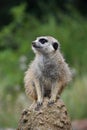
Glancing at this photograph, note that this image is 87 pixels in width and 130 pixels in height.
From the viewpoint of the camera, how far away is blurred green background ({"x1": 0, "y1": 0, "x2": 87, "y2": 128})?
15.0 metres

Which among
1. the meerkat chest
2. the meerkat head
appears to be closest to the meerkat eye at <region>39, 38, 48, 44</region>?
the meerkat head

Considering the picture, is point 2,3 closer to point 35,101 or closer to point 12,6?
point 12,6

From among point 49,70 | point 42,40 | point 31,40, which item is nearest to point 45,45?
point 42,40

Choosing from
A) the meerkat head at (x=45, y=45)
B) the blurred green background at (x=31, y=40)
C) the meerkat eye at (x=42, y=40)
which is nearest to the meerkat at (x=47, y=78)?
the meerkat head at (x=45, y=45)

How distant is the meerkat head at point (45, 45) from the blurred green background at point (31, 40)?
18.6 ft

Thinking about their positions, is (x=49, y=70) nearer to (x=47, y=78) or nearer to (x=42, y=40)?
(x=47, y=78)

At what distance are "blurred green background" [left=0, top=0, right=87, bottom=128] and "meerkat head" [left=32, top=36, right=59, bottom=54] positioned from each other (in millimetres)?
5680

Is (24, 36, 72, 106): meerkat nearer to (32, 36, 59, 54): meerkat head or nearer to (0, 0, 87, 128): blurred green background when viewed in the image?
(32, 36, 59, 54): meerkat head

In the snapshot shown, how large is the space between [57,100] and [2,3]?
667 inches

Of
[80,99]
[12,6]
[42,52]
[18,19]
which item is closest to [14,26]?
[18,19]

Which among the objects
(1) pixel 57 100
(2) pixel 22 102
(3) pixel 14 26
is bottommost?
(1) pixel 57 100

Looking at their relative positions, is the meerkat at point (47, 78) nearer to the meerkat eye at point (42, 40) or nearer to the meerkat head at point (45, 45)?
the meerkat head at point (45, 45)

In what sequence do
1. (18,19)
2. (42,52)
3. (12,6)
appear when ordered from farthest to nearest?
(12,6)
(18,19)
(42,52)

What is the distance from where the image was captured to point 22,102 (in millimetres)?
14820
